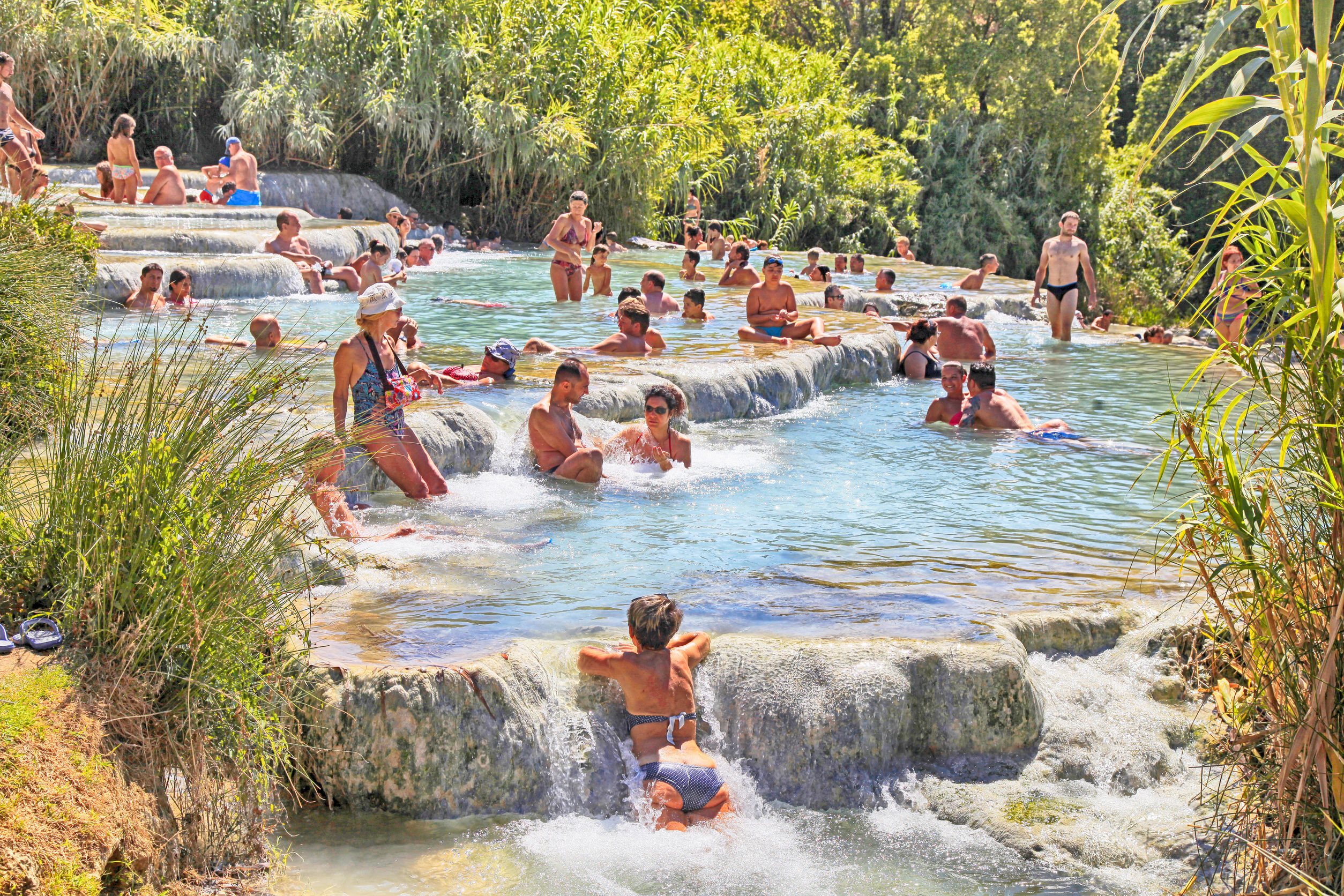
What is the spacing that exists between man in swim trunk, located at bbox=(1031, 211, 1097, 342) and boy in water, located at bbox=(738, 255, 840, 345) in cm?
378

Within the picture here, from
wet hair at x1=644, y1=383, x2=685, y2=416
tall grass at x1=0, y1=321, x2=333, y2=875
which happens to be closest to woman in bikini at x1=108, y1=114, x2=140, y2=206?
wet hair at x1=644, y1=383, x2=685, y2=416

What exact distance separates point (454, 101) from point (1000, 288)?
10.3m

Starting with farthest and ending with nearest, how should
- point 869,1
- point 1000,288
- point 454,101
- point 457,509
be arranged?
point 869,1 → point 454,101 → point 1000,288 → point 457,509

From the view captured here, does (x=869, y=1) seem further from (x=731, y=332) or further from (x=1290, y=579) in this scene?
(x=1290, y=579)

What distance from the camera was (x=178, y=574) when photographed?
3.60 m

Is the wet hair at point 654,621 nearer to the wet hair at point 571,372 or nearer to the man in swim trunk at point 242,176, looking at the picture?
the wet hair at point 571,372

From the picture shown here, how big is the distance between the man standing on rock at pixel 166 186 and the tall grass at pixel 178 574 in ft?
45.0

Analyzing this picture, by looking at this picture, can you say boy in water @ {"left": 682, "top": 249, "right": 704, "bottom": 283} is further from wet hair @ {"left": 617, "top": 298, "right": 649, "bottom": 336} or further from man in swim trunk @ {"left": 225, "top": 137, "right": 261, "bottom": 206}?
wet hair @ {"left": 617, "top": 298, "right": 649, "bottom": 336}

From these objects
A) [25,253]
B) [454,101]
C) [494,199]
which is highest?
[454,101]

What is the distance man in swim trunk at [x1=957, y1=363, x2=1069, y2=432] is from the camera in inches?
417

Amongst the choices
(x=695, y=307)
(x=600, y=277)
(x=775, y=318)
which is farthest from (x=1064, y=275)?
(x=600, y=277)

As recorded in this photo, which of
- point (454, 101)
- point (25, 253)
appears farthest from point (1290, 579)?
point (454, 101)

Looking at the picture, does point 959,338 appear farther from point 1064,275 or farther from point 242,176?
point 242,176

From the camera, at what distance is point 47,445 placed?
13.9 feet
